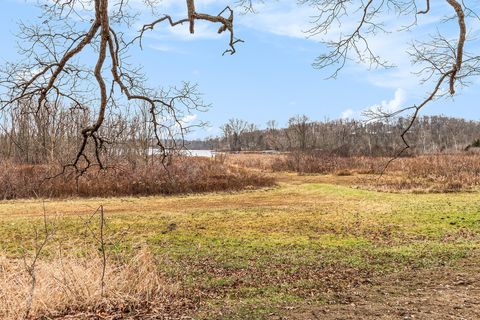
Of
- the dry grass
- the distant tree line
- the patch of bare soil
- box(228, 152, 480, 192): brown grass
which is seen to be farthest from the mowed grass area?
the distant tree line

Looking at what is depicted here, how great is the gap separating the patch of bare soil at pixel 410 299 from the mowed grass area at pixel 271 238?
255 millimetres

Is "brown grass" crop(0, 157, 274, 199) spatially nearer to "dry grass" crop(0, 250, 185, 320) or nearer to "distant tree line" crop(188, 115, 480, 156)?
"dry grass" crop(0, 250, 185, 320)

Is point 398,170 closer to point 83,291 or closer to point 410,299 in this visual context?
point 410,299

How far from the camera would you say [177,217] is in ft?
54.6

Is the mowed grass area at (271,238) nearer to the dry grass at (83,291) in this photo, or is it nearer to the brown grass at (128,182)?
the dry grass at (83,291)

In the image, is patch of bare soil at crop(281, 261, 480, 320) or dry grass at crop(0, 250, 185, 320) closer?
patch of bare soil at crop(281, 261, 480, 320)

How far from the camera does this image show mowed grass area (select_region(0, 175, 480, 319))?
7840 mm

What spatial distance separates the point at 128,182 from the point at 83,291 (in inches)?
721

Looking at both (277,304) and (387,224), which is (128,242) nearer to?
(277,304)

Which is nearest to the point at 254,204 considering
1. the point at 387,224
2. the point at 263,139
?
the point at 387,224

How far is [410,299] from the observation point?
21.8ft

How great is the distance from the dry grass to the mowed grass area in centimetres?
47

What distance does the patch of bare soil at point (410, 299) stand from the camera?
5.86 metres

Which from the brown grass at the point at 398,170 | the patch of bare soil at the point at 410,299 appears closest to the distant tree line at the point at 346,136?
the brown grass at the point at 398,170
